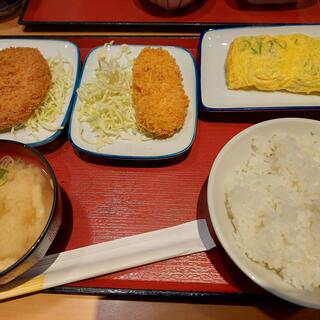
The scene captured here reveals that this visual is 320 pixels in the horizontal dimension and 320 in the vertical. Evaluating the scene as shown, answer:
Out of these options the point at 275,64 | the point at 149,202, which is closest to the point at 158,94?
the point at 149,202

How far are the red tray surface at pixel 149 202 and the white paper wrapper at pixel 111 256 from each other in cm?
5

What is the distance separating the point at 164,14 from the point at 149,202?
4.51 ft

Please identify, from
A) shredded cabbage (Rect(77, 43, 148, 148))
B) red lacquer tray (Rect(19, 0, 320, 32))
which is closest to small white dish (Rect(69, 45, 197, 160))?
shredded cabbage (Rect(77, 43, 148, 148))

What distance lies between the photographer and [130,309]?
1.42 metres

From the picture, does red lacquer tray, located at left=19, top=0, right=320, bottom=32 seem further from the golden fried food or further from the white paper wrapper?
the white paper wrapper

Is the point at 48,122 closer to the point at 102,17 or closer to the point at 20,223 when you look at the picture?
the point at 20,223

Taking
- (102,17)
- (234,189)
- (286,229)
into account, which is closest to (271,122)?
(234,189)

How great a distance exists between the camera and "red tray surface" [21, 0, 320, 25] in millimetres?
2287

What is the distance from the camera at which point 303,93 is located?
190 centimetres

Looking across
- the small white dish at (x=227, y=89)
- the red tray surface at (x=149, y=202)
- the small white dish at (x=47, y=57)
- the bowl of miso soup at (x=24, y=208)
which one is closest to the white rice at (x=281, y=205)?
the red tray surface at (x=149, y=202)

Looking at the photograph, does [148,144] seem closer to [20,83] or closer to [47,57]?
[20,83]

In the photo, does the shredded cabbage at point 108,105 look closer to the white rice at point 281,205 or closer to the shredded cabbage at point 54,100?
the shredded cabbage at point 54,100

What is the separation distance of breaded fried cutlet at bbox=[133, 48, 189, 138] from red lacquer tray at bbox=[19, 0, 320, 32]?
17.2 inches

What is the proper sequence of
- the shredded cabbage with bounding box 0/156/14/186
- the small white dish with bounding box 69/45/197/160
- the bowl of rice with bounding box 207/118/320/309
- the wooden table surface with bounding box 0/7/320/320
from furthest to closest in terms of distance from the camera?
1. the small white dish with bounding box 69/45/197/160
2. the shredded cabbage with bounding box 0/156/14/186
3. the wooden table surface with bounding box 0/7/320/320
4. the bowl of rice with bounding box 207/118/320/309
